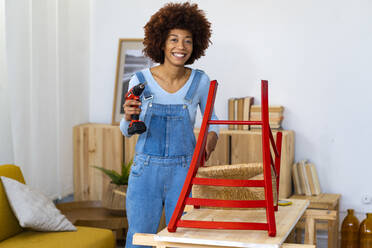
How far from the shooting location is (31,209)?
9.50 ft

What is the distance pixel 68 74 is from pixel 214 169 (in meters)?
2.92

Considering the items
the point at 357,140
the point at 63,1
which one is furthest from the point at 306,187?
the point at 63,1

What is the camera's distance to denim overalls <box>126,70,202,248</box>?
203 cm

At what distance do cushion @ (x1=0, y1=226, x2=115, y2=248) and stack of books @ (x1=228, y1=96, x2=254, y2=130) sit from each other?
149 cm

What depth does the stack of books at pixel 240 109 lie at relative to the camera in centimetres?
414

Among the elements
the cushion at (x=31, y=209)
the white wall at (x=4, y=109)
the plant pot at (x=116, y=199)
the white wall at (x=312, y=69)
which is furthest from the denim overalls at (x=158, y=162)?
the white wall at (x=312, y=69)

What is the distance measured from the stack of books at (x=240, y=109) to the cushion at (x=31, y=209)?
1649 millimetres

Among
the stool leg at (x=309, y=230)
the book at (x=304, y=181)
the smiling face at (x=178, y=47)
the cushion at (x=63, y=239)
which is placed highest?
the smiling face at (x=178, y=47)

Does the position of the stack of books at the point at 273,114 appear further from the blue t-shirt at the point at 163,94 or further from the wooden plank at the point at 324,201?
the blue t-shirt at the point at 163,94

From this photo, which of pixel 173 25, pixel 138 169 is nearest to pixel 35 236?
pixel 138 169

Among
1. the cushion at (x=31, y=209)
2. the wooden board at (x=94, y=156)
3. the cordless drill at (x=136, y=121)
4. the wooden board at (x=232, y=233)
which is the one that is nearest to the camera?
the wooden board at (x=232, y=233)

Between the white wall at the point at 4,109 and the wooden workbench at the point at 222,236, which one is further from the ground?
the white wall at the point at 4,109

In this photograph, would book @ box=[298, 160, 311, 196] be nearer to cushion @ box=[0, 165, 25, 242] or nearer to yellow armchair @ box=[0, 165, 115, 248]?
yellow armchair @ box=[0, 165, 115, 248]

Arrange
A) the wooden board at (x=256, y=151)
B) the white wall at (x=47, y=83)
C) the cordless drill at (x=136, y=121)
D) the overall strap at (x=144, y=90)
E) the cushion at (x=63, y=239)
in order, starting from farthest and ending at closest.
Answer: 1. the wooden board at (x=256, y=151)
2. the white wall at (x=47, y=83)
3. the cushion at (x=63, y=239)
4. the overall strap at (x=144, y=90)
5. the cordless drill at (x=136, y=121)
